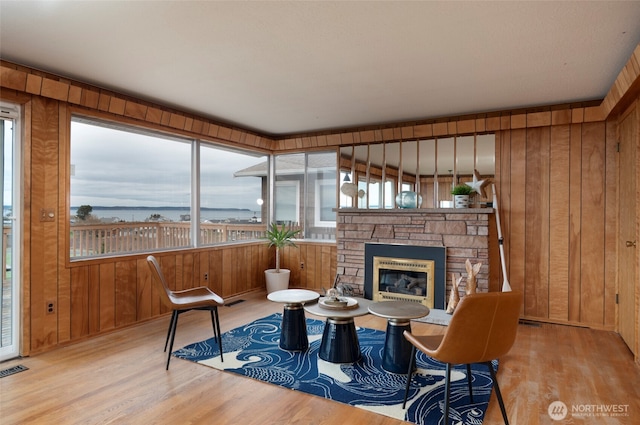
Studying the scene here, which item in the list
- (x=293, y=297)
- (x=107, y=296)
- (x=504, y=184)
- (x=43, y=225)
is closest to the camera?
(x=43, y=225)

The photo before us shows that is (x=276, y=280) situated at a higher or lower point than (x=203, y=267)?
lower

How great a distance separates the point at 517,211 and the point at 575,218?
1.85ft

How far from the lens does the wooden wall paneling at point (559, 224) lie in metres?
4.23

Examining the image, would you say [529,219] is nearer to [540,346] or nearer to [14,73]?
[540,346]

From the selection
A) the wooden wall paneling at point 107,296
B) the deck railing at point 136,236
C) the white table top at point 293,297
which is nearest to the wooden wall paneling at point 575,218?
the white table top at point 293,297

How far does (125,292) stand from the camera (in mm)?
3988

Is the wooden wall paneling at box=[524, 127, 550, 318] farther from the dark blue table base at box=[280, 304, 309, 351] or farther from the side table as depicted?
the dark blue table base at box=[280, 304, 309, 351]

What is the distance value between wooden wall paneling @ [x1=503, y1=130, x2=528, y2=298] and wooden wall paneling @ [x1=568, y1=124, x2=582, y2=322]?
44 cm

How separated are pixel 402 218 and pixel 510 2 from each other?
120 inches

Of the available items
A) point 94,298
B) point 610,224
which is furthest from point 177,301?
point 610,224

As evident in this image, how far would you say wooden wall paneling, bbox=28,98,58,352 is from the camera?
10.6 feet

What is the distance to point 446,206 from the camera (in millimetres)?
5000

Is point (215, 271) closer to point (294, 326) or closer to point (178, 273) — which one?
point (178, 273)

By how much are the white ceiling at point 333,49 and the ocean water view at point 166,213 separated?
121cm
